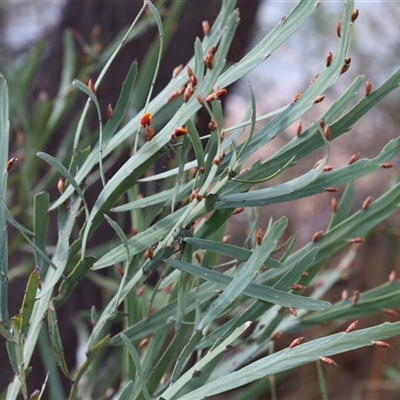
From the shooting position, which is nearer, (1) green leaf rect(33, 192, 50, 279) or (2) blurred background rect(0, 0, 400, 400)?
(1) green leaf rect(33, 192, 50, 279)

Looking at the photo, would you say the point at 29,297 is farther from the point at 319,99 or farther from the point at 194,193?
the point at 319,99

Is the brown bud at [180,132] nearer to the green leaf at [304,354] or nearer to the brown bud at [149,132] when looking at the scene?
the brown bud at [149,132]

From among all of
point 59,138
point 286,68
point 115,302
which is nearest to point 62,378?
point 59,138

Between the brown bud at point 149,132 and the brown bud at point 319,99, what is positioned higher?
the brown bud at point 319,99

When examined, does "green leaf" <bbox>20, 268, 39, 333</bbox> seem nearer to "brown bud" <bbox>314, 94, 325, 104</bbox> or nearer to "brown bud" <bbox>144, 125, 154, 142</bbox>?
"brown bud" <bbox>144, 125, 154, 142</bbox>

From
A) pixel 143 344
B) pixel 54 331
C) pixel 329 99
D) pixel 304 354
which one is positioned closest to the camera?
pixel 304 354

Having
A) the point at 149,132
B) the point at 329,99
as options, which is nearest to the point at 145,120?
the point at 149,132

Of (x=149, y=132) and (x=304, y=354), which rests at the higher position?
(x=149, y=132)

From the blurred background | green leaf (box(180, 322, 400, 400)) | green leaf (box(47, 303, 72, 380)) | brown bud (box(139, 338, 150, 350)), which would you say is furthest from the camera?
the blurred background

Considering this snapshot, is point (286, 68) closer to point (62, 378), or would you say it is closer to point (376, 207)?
point (62, 378)

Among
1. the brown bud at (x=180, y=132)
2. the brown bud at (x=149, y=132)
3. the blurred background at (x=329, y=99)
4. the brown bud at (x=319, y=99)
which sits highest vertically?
the brown bud at (x=319, y=99)

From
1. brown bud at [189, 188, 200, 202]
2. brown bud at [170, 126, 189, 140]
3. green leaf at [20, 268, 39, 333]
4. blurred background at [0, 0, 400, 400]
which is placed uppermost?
brown bud at [170, 126, 189, 140]

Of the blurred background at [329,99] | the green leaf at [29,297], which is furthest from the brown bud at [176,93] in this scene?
the blurred background at [329,99]

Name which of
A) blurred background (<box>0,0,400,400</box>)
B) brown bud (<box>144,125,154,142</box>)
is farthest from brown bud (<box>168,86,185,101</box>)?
blurred background (<box>0,0,400,400</box>)
